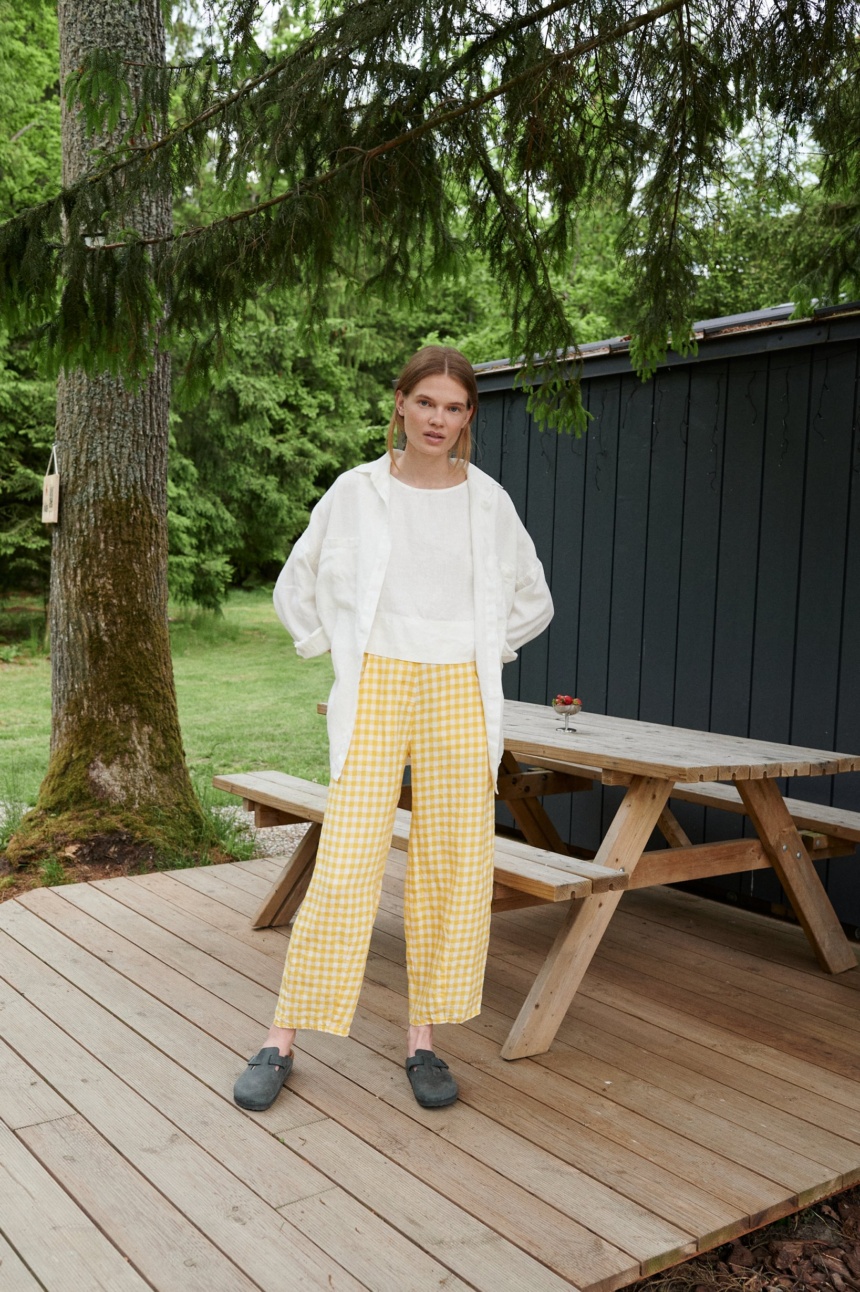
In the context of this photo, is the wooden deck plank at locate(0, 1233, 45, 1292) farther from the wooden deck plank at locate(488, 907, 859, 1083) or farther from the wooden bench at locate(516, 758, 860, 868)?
the wooden deck plank at locate(488, 907, 859, 1083)

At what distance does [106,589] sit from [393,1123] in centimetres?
299

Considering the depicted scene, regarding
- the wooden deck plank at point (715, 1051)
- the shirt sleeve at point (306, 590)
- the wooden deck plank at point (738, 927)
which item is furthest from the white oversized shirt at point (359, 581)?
the wooden deck plank at point (738, 927)

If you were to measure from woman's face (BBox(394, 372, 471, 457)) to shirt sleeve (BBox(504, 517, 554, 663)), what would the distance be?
0.35 m

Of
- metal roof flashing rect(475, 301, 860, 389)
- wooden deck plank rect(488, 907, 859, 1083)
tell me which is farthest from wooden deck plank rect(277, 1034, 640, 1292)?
metal roof flashing rect(475, 301, 860, 389)

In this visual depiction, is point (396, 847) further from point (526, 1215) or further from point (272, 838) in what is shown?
point (272, 838)

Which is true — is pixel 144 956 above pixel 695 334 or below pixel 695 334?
below

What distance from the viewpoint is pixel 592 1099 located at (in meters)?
2.85

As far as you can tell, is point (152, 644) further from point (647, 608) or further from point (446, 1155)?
point (446, 1155)

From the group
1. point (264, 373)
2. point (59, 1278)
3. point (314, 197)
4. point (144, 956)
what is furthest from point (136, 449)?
point (264, 373)

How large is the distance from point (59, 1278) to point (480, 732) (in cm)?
139

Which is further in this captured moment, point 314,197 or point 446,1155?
point 314,197

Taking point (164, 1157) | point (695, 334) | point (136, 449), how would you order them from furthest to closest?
1. point (136, 449)
2. point (695, 334)
3. point (164, 1157)

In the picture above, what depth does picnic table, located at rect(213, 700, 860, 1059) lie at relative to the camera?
10.3ft

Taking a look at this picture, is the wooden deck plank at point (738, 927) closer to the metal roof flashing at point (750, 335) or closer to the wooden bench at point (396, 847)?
the wooden bench at point (396, 847)
